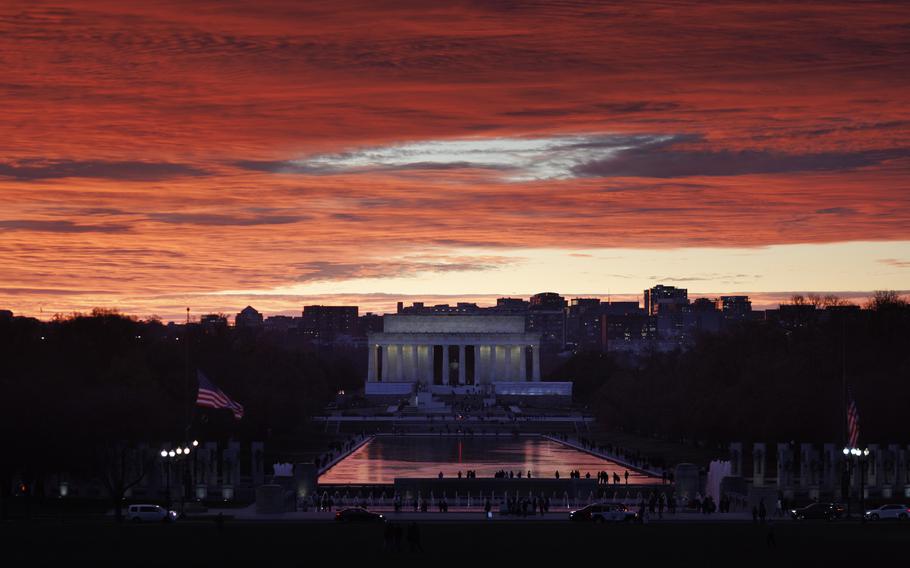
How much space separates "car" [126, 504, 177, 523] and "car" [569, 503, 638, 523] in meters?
14.1

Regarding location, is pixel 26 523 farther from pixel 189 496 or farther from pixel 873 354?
pixel 873 354

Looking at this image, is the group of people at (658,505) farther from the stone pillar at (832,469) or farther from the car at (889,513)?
the car at (889,513)

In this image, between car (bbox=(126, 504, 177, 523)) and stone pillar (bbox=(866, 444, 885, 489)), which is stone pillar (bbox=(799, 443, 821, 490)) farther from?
car (bbox=(126, 504, 177, 523))

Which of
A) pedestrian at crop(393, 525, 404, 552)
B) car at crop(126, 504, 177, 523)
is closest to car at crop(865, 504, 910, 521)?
pedestrian at crop(393, 525, 404, 552)

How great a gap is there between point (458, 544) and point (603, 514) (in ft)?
39.9

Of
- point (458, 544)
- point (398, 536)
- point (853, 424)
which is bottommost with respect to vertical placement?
point (458, 544)

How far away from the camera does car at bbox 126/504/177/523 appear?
62.3 m

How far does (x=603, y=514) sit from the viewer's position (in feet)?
207

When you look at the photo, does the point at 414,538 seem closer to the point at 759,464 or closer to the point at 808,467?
the point at 808,467

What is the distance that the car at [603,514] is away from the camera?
6306cm

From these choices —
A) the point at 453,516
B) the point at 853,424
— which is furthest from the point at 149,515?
the point at 853,424

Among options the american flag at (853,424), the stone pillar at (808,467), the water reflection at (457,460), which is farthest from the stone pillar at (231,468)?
the american flag at (853,424)

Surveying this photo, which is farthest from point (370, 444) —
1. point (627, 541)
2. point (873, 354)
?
point (627, 541)

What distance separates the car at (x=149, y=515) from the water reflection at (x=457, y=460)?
1723 cm
